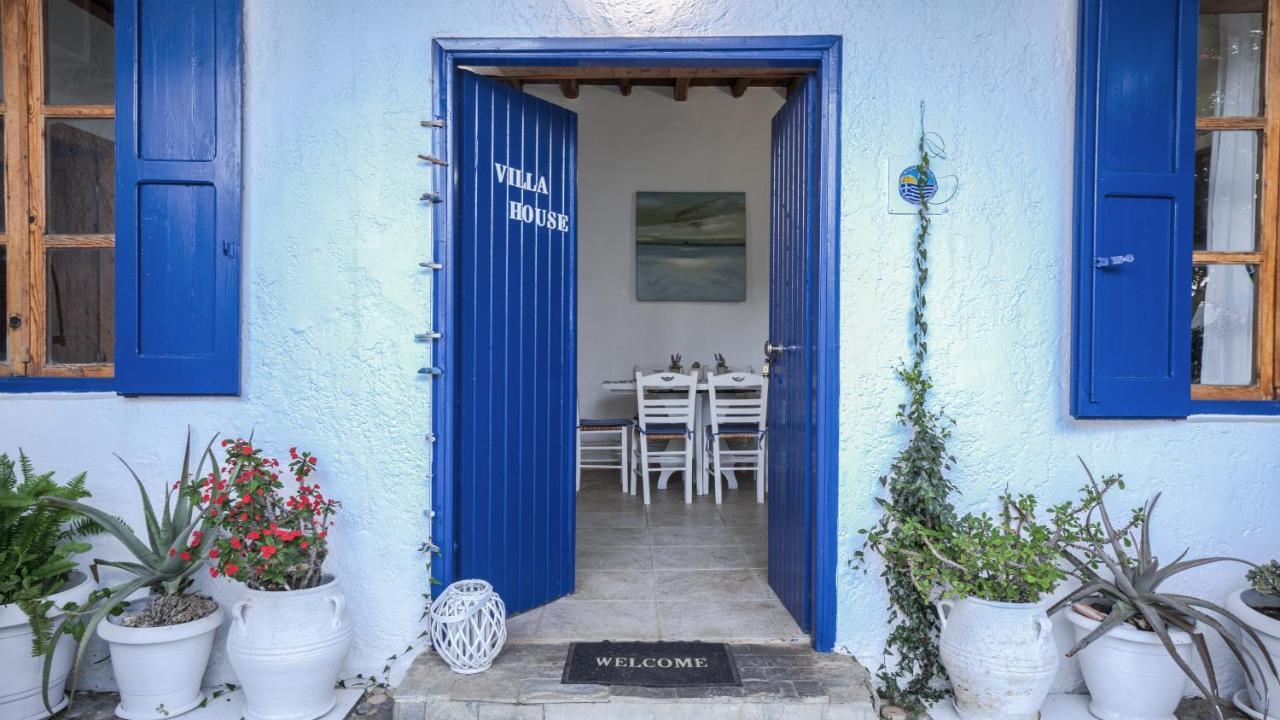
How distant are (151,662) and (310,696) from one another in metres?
0.53

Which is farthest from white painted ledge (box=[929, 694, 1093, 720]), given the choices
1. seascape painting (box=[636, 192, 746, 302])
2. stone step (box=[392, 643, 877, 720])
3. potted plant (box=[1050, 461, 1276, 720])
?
seascape painting (box=[636, 192, 746, 302])

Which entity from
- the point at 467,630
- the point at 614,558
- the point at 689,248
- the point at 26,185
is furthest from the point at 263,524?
the point at 689,248

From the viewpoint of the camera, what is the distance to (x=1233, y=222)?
9.10 ft

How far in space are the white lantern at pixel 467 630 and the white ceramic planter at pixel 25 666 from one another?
1.21m

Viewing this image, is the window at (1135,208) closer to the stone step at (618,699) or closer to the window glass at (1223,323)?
the window glass at (1223,323)

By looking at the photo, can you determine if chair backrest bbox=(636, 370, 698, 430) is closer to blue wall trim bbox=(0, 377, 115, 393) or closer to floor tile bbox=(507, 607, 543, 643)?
floor tile bbox=(507, 607, 543, 643)

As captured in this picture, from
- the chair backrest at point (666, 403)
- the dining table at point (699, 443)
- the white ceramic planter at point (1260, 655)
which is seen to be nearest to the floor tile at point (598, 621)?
the white ceramic planter at point (1260, 655)

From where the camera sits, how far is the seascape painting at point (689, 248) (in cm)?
661

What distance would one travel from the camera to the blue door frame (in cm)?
260

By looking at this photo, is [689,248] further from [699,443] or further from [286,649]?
[286,649]

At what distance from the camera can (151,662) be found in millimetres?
2344

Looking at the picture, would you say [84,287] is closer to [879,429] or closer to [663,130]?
[879,429]

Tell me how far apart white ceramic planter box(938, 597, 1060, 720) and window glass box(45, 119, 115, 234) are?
3383 mm

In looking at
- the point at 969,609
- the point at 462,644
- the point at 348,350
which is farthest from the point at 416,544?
the point at 969,609
